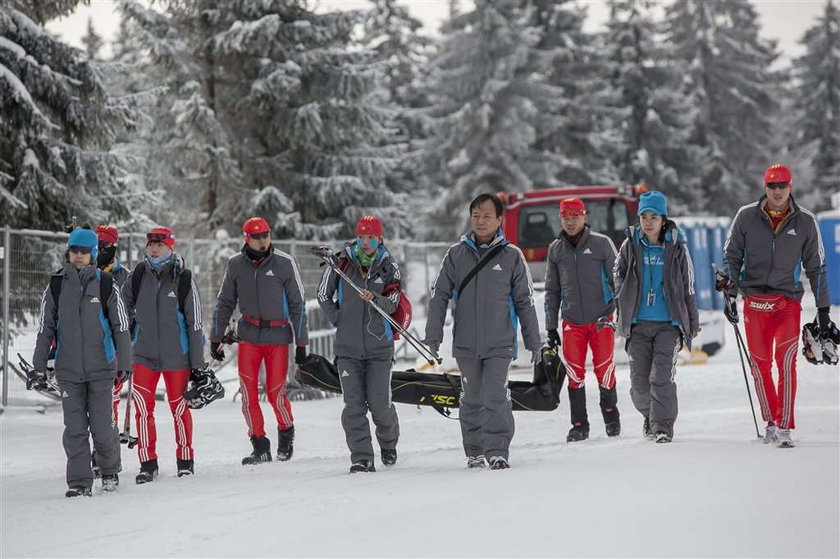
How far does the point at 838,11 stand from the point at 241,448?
5428 centimetres

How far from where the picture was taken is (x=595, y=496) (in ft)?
20.1

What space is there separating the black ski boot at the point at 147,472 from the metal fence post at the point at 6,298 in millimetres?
5228

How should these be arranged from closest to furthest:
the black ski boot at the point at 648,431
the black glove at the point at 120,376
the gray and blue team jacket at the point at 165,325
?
the black glove at the point at 120,376 < the gray and blue team jacket at the point at 165,325 < the black ski boot at the point at 648,431

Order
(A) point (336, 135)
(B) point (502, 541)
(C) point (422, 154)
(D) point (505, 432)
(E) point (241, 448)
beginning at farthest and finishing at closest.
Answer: (C) point (422, 154) → (A) point (336, 135) → (E) point (241, 448) → (D) point (505, 432) → (B) point (502, 541)

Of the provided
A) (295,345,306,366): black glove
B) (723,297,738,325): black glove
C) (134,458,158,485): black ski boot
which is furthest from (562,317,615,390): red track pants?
(134,458,158,485): black ski boot

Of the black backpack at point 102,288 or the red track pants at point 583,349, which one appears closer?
the black backpack at point 102,288

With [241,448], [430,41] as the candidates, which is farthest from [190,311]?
[430,41]

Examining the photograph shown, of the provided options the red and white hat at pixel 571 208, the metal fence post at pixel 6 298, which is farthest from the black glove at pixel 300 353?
the metal fence post at pixel 6 298

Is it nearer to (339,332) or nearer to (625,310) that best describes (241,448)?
(339,332)

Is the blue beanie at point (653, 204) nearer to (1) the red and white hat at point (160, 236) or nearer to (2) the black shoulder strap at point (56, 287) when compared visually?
(1) the red and white hat at point (160, 236)

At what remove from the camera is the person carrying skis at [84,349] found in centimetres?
740

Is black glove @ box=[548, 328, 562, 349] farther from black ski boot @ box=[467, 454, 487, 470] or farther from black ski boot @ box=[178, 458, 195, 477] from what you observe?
black ski boot @ box=[178, 458, 195, 477]

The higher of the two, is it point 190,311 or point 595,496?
point 190,311

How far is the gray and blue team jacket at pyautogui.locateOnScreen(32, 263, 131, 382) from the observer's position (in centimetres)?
739
